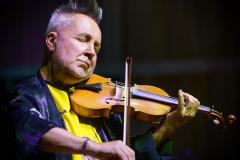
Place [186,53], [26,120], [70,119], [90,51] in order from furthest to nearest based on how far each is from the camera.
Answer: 1. [186,53]
2. [90,51]
3. [70,119]
4. [26,120]

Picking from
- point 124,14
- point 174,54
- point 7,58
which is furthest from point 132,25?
point 7,58

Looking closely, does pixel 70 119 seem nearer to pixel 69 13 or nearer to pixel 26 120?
pixel 26 120

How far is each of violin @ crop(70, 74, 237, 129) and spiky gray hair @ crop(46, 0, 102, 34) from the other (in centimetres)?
24

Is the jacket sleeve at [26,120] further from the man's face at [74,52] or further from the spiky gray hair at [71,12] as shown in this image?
the spiky gray hair at [71,12]

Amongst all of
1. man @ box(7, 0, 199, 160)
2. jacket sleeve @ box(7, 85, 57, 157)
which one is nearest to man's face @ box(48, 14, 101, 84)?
man @ box(7, 0, 199, 160)

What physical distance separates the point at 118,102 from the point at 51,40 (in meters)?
0.36

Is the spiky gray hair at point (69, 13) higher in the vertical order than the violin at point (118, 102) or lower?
higher

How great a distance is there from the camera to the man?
1.45 meters

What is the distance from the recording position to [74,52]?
5.54 feet

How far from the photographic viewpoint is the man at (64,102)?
145 centimetres

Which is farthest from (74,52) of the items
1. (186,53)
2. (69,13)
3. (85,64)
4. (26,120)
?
(186,53)

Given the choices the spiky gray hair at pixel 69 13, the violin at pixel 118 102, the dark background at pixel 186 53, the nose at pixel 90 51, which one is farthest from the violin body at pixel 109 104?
the dark background at pixel 186 53

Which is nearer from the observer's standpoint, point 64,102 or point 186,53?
point 64,102

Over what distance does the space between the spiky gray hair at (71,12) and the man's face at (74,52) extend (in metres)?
0.03
